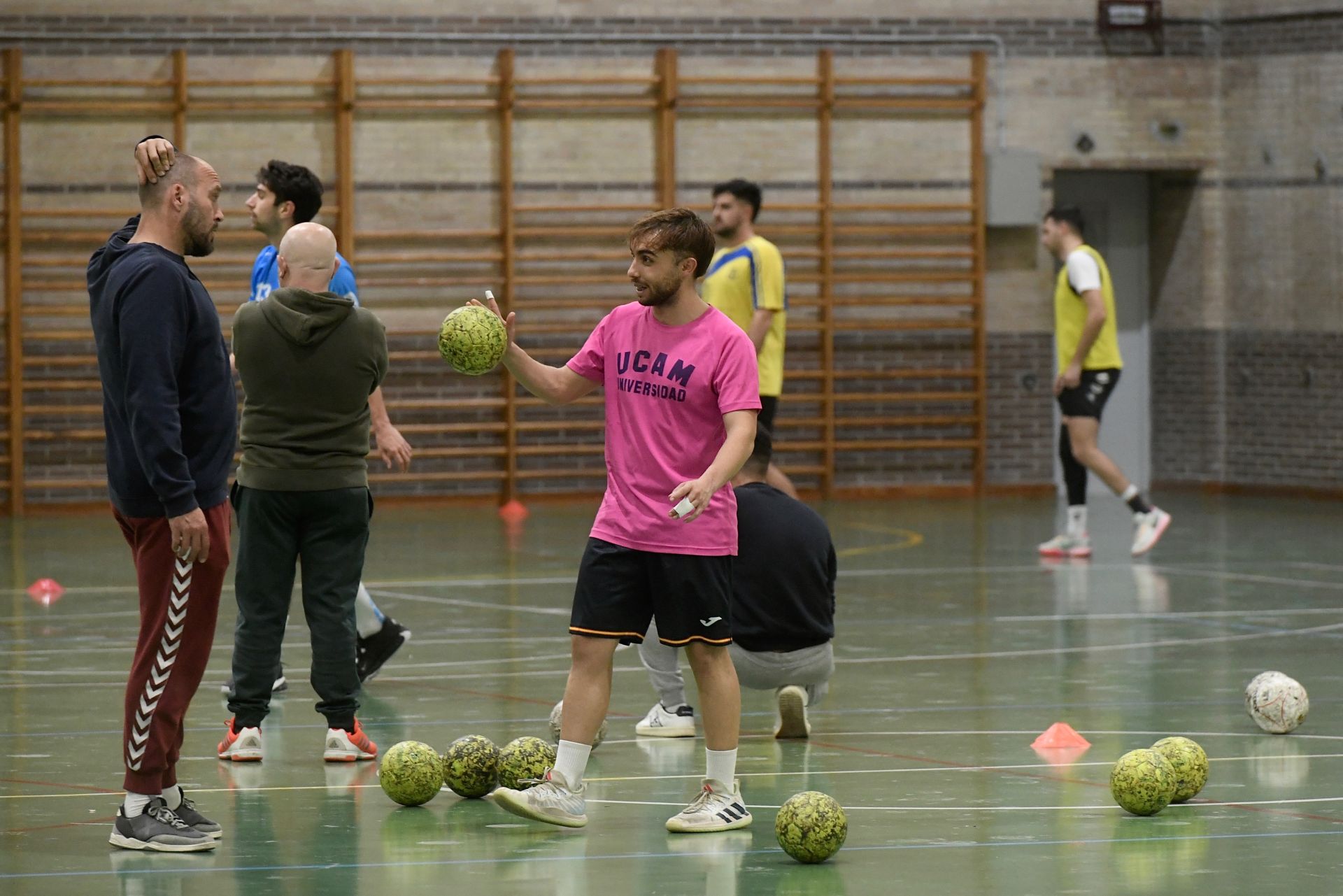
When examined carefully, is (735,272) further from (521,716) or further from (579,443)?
(579,443)

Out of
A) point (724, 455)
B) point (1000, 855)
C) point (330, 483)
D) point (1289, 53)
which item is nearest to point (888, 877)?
point (1000, 855)

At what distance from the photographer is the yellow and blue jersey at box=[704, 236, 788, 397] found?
10.5 m

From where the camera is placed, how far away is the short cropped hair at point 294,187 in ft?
23.0

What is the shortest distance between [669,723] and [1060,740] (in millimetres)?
1295

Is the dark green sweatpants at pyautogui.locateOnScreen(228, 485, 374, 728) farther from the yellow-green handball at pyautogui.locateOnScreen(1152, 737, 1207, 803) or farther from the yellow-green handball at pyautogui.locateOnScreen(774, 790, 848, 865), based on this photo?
the yellow-green handball at pyautogui.locateOnScreen(1152, 737, 1207, 803)

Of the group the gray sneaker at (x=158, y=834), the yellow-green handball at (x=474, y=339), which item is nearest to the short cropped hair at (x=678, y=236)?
the yellow-green handball at (x=474, y=339)

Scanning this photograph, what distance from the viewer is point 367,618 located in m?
7.66

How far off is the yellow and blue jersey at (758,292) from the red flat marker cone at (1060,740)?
14.1 ft

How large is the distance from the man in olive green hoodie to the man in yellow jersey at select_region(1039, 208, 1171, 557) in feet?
22.7

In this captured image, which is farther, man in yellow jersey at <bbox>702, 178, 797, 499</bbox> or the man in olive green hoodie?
man in yellow jersey at <bbox>702, 178, 797, 499</bbox>

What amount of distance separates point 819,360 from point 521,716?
10651 millimetres

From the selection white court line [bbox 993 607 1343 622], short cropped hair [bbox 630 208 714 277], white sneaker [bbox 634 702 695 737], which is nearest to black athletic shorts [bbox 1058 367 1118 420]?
white court line [bbox 993 607 1343 622]

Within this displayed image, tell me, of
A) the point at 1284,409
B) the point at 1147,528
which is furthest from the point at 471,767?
the point at 1284,409

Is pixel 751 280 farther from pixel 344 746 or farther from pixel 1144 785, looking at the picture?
pixel 1144 785
